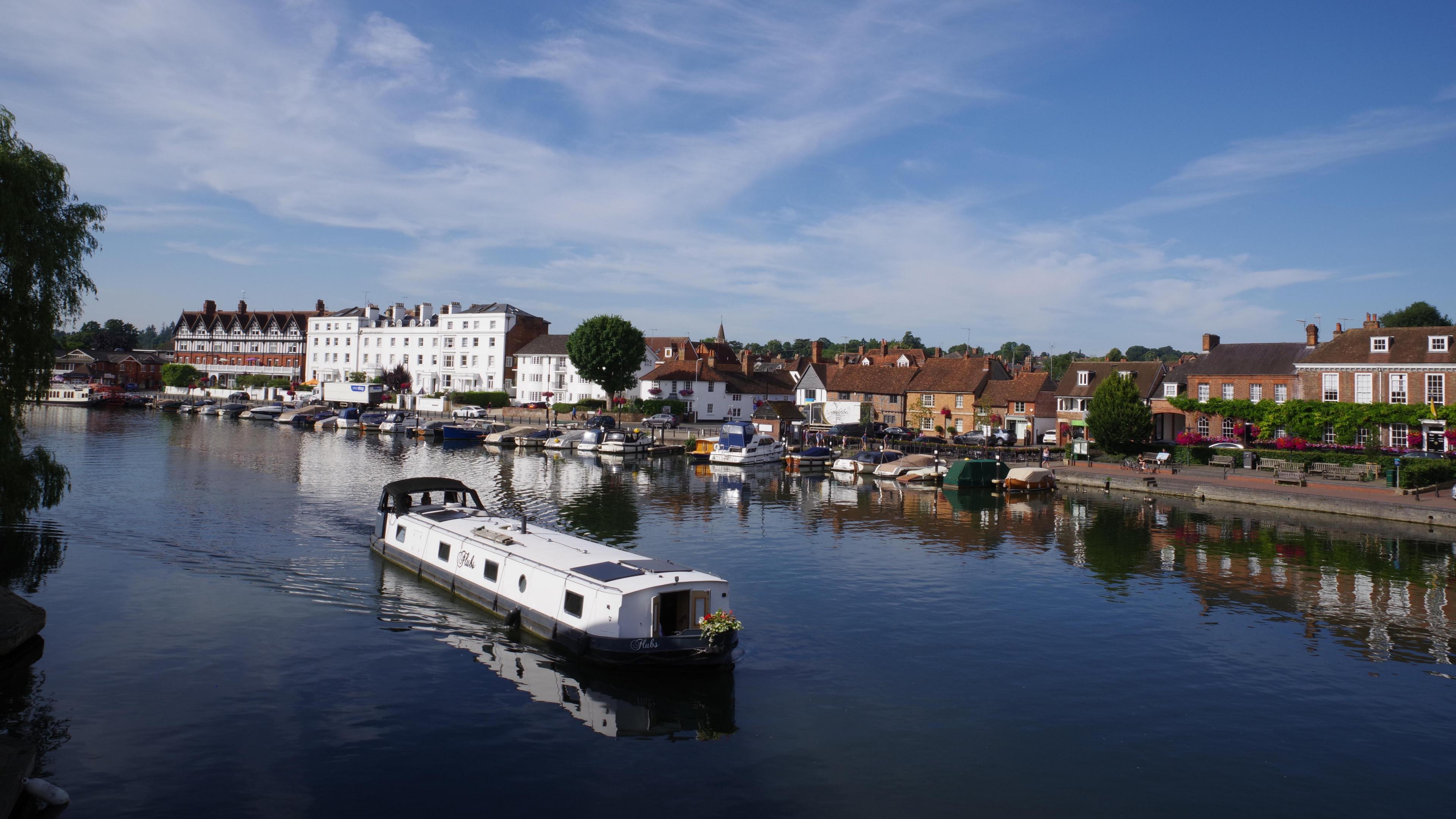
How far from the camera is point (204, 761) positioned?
52.9 feet

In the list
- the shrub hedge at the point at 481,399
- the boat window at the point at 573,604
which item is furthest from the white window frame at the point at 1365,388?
the shrub hedge at the point at 481,399

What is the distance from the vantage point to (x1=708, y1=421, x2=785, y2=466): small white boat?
76.2m

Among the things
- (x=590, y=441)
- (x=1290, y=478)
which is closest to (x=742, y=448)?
(x=590, y=441)

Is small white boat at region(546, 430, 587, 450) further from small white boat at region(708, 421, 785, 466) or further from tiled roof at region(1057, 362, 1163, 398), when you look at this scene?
tiled roof at region(1057, 362, 1163, 398)

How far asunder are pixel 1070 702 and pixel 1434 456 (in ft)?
181

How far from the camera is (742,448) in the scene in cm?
7669

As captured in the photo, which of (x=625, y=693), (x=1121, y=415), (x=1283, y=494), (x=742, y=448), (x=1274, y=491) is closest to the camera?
(x=625, y=693)

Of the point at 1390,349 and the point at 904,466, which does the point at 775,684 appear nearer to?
the point at 904,466

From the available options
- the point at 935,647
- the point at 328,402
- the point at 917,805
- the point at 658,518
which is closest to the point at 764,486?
the point at 658,518

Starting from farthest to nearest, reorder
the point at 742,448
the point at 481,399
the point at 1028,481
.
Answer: the point at 481,399, the point at 742,448, the point at 1028,481

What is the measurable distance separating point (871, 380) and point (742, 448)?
35.0m

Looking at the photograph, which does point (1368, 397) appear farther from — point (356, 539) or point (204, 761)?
point (204, 761)

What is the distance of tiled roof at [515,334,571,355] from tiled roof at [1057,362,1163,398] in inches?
2520

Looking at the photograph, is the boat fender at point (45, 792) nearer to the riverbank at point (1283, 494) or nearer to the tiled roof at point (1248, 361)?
the riverbank at point (1283, 494)
